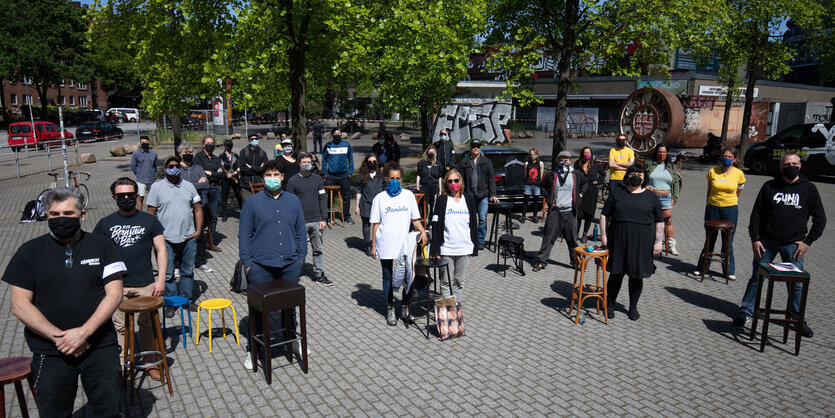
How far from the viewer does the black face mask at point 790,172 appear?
636 centimetres

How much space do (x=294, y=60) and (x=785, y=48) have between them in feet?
65.1

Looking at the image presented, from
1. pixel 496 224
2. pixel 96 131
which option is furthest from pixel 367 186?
pixel 96 131

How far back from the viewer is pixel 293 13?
40.1 feet

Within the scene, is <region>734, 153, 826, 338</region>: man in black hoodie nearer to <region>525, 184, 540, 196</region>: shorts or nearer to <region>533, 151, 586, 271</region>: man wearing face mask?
<region>533, 151, 586, 271</region>: man wearing face mask

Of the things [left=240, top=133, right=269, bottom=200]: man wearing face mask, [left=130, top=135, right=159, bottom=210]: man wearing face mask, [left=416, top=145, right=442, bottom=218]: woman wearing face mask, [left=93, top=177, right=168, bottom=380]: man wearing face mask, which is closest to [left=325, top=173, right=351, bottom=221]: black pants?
[left=240, top=133, right=269, bottom=200]: man wearing face mask

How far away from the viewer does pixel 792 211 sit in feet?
21.1

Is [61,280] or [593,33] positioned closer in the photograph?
[61,280]

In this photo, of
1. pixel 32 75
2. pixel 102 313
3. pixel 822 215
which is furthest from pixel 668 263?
pixel 32 75

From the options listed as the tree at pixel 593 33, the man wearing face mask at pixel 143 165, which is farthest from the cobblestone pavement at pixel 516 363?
the tree at pixel 593 33

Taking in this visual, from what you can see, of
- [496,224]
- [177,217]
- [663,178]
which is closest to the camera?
[177,217]

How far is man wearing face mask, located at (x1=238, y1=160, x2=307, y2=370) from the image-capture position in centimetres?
566

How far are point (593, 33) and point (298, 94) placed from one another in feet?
29.1

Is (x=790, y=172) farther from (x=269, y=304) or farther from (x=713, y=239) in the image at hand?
(x=269, y=304)

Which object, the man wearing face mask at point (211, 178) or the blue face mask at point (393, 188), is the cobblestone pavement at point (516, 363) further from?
the man wearing face mask at point (211, 178)
